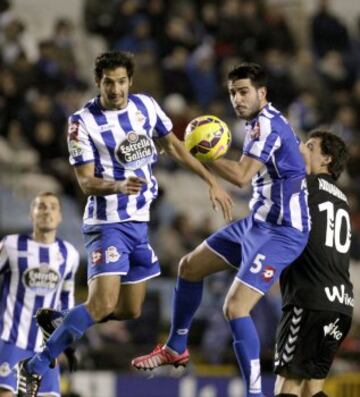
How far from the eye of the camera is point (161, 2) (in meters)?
17.2

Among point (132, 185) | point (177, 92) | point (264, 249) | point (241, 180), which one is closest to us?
point (132, 185)

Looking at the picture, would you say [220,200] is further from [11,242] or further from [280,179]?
[11,242]

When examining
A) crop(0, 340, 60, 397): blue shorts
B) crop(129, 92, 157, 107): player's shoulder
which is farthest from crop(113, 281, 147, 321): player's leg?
crop(129, 92, 157, 107): player's shoulder

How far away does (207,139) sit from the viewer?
8031 millimetres

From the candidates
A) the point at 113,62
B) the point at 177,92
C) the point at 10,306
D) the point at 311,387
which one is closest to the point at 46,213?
the point at 10,306

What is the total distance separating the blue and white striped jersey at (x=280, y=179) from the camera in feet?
27.0

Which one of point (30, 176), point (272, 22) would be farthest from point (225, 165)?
point (272, 22)

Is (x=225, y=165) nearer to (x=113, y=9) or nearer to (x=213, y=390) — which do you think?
(x=213, y=390)

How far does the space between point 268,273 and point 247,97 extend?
1.13 m

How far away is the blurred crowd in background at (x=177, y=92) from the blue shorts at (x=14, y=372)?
2859 millimetres

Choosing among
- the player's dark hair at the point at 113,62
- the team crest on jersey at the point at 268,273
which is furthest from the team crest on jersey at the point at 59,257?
the team crest on jersey at the point at 268,273

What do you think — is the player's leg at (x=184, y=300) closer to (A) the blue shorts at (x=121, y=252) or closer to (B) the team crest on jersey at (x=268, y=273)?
(A) the blue shorts at (x=121, y=252)

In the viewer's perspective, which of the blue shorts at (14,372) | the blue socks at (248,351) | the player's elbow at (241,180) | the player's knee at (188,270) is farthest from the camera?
the blue shorts at (14,372)

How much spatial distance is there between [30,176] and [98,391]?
3271mm
